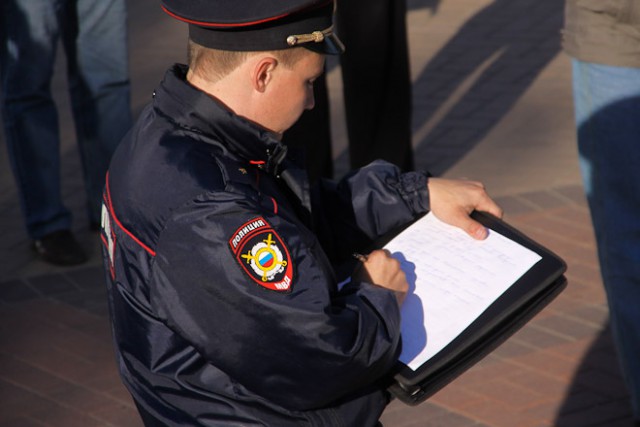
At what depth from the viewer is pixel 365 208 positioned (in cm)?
236

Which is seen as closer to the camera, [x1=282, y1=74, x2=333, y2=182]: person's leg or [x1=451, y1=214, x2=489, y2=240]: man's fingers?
[x1=451, y1=214, x2=489, y2=240]: man's fingers

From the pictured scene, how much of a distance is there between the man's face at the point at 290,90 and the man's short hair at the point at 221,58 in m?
0.01

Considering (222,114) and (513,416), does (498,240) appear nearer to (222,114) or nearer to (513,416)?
(222,114)

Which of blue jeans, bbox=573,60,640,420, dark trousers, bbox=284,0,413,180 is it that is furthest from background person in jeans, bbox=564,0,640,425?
dark trousers, bbox=284,0,413,180

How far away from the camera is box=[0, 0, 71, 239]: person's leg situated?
4.65 metres

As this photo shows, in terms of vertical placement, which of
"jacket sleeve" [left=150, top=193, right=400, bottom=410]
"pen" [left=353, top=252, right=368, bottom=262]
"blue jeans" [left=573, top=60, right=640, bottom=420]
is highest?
"jacket sleeve" [left=150, top=193, right=400, bottom=410]

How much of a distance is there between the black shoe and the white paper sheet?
2.90 meters

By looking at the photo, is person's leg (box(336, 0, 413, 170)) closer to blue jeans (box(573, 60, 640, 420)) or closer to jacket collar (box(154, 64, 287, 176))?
blue jeans (box(573, 60, 640, 420))

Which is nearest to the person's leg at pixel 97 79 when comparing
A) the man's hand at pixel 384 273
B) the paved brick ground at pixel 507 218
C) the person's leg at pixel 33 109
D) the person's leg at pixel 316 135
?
the person's leg at pixel 33 109

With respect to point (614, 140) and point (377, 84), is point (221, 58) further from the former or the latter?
point (377, 84)

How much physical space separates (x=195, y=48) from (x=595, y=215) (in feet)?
5.97

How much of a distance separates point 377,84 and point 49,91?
4.84 feet

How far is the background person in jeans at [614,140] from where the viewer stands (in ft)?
Result: 10.3

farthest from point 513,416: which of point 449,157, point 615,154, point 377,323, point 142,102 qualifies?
point 142,102
